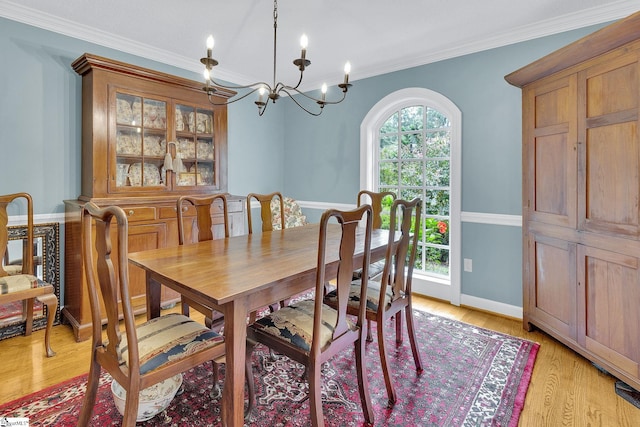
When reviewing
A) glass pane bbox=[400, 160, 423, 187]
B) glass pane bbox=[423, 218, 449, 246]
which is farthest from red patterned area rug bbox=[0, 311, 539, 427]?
glass pane bbox=[400, 160, 423, 187]

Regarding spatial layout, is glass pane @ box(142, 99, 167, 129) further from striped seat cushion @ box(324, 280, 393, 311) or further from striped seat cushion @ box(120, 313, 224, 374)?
striped seat cushion @ box(324, 280, 393, 311)

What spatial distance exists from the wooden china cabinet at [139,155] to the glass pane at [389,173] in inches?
64.1

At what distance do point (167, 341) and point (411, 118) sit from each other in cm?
314

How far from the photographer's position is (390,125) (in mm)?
3773

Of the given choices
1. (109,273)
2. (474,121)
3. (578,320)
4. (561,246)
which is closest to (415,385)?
(578,320)

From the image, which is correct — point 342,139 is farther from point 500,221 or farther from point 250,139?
point 500,221

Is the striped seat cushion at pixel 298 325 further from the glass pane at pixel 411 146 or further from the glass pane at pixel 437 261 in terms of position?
the glass pane at pixel 411 146

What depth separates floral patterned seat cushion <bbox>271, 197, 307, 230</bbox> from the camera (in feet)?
13.3

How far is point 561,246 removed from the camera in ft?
7.55

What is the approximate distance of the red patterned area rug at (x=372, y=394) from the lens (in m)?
1.69

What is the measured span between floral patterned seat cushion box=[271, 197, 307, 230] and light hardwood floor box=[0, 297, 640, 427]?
2163 mm

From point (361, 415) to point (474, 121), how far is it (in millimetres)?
2621

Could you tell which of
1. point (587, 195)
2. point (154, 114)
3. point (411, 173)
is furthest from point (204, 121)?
point (587, 195)

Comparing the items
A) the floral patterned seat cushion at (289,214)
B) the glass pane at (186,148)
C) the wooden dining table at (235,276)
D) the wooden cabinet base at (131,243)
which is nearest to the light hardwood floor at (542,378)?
the wooden cabinet base at (131,243)
